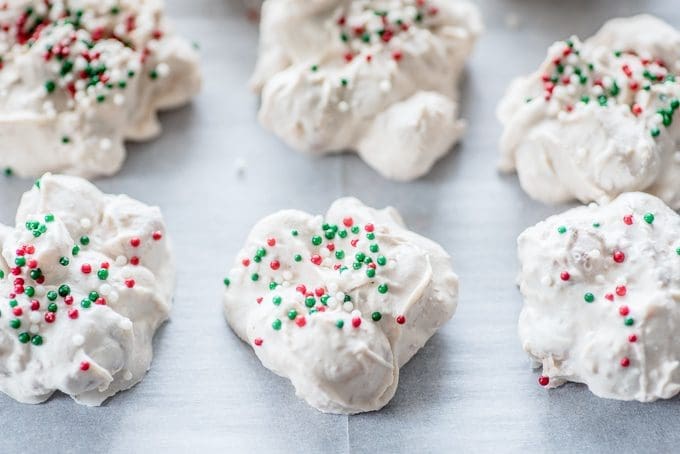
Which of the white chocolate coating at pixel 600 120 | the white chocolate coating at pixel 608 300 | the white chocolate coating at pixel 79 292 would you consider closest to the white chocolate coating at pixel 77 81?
the white chocolate coating at pixel 79 292

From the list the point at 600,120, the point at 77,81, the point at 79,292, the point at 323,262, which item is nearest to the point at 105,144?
the point at 77,81

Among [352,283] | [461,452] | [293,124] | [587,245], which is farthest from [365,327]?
[293,124]

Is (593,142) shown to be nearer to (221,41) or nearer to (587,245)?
(587,245)

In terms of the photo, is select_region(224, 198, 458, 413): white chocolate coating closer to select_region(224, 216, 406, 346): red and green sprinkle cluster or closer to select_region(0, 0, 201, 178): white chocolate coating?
select_region(224, 216, 406, 346): red and green sprinkle cluster

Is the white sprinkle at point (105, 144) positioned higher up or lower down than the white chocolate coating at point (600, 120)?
lower down

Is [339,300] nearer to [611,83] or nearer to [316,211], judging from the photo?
[316,211]

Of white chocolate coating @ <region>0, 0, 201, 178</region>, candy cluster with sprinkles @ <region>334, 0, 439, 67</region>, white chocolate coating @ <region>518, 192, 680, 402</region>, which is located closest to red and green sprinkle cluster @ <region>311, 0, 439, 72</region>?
candy cluster with sprinkles @ <region>334, 0, 439, 67</region>

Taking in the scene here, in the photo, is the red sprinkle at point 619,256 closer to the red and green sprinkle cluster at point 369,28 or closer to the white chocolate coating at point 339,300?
the white chocolate coating at point 339,300
